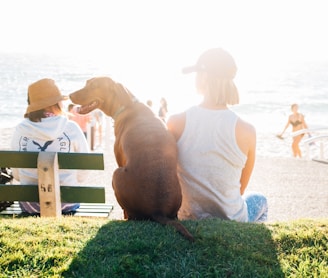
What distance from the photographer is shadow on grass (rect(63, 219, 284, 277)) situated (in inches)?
107

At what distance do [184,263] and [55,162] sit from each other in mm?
1622

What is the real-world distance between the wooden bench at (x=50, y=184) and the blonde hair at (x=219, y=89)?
41.9 inches

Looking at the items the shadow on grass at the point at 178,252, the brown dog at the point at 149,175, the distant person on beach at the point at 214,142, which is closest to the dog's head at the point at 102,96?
the brown dog at the point at 149,175

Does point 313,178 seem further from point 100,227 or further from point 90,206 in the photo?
point 100,227

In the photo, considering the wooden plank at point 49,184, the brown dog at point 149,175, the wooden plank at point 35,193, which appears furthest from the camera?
the wooden plank at point 35,193

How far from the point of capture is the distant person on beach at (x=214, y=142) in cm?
345

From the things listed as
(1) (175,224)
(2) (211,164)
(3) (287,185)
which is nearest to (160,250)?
(1) (175,224)

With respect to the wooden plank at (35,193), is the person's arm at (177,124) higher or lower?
higher

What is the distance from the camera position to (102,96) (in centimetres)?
442

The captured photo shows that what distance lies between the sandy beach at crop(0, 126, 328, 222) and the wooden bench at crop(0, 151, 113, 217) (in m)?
2.34

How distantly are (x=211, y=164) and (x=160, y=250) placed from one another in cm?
85

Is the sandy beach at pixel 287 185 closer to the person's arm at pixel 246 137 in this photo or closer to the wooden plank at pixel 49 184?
the wooden plank at pixel 49 184

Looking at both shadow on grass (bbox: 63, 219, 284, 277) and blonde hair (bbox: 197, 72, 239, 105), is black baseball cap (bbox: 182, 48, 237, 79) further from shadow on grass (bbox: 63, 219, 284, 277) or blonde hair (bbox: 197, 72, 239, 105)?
shadow on grass (bbox: 63, 219, 284, 277)

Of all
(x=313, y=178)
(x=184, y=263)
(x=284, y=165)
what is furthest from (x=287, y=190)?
(x=184, y=263)
